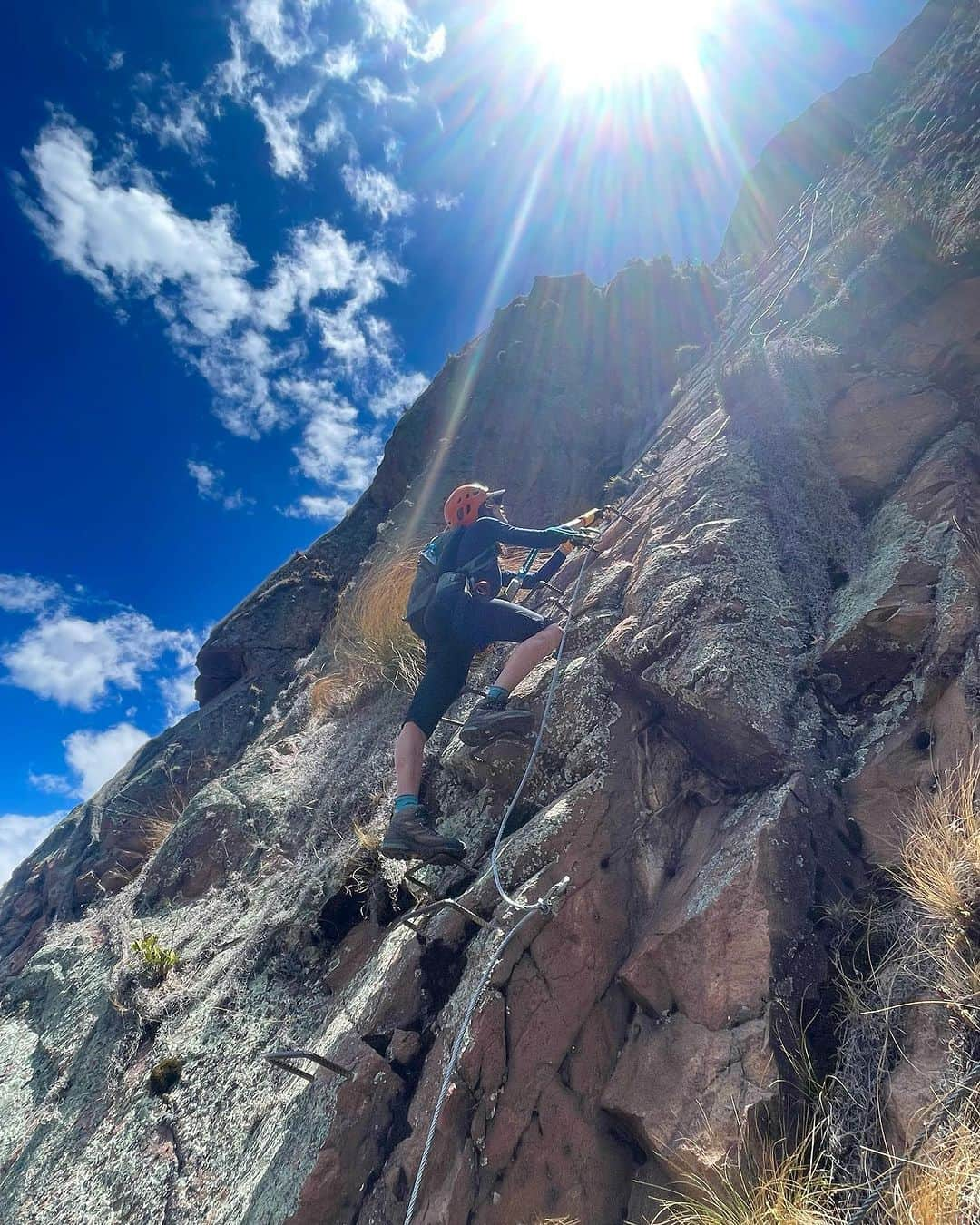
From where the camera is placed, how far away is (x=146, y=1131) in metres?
4.12

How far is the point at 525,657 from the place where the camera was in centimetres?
482

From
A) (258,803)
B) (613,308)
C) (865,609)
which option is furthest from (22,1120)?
(613,308)

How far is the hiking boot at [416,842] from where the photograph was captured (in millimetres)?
4230

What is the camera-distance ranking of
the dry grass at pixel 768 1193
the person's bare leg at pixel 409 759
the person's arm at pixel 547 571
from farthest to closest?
the person's arm at pixel 547 571 < the person's bare leg at pixel 409 759 < the dry grass at pixel 768 1193

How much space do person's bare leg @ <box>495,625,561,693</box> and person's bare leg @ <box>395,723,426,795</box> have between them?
744 mm

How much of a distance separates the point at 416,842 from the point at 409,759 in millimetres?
695

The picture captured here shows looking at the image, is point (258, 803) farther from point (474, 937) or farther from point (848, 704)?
point (848, 704)

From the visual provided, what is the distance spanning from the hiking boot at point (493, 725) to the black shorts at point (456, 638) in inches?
19.6

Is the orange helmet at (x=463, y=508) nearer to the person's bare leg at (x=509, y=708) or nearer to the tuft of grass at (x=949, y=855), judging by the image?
the person's bare leg at (x=509, y=708)

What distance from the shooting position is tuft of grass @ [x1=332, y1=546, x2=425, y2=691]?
762 centimetres

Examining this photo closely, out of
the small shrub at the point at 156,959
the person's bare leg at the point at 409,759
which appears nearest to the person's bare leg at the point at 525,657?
the person's bare leg at the point at 409,759

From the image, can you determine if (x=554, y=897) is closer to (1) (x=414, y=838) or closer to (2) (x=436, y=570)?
(1) (x=414, y=838)

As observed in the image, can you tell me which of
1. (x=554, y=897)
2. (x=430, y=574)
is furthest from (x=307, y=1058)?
(x=430, y=574)

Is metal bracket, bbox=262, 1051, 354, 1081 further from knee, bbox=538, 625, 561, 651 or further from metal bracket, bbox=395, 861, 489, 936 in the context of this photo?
knee, bbox=538, 625, 561, 651
